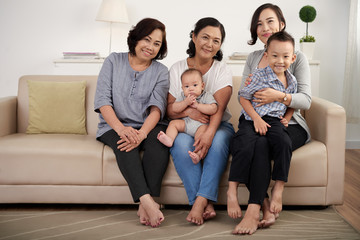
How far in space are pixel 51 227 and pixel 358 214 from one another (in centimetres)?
165

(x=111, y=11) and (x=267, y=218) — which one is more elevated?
(x=111, y=11)

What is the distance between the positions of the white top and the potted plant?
1.81 m

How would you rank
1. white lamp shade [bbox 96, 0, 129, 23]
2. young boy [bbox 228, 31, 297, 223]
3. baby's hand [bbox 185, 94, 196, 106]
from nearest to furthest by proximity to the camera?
young boy [bbox 228, 31, 297, 223] < baby's hand [bbox 185, 94, 196, 106] < white lamp shade [bbox 96, 0, 129, 23]

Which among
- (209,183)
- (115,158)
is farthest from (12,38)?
(209,183)

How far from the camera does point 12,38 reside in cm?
430

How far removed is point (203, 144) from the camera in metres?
2.25

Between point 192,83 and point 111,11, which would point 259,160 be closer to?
point 192,83

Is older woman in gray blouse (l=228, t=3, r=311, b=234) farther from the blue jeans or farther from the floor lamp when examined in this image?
the floor lamp

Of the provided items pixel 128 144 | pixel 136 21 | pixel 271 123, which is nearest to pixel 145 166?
pixel 128 144

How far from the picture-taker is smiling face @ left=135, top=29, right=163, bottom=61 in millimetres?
2502

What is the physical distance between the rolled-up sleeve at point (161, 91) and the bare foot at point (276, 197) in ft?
2.51

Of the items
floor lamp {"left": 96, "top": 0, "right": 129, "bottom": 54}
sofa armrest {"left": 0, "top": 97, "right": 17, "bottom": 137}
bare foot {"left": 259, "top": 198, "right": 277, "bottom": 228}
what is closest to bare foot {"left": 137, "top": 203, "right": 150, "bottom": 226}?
bare foot {"left": 259, "top": 198, "right": 277, "bottom": 228}

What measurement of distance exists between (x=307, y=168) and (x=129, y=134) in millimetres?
974

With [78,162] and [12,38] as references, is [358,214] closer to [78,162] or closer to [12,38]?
[78,162]
